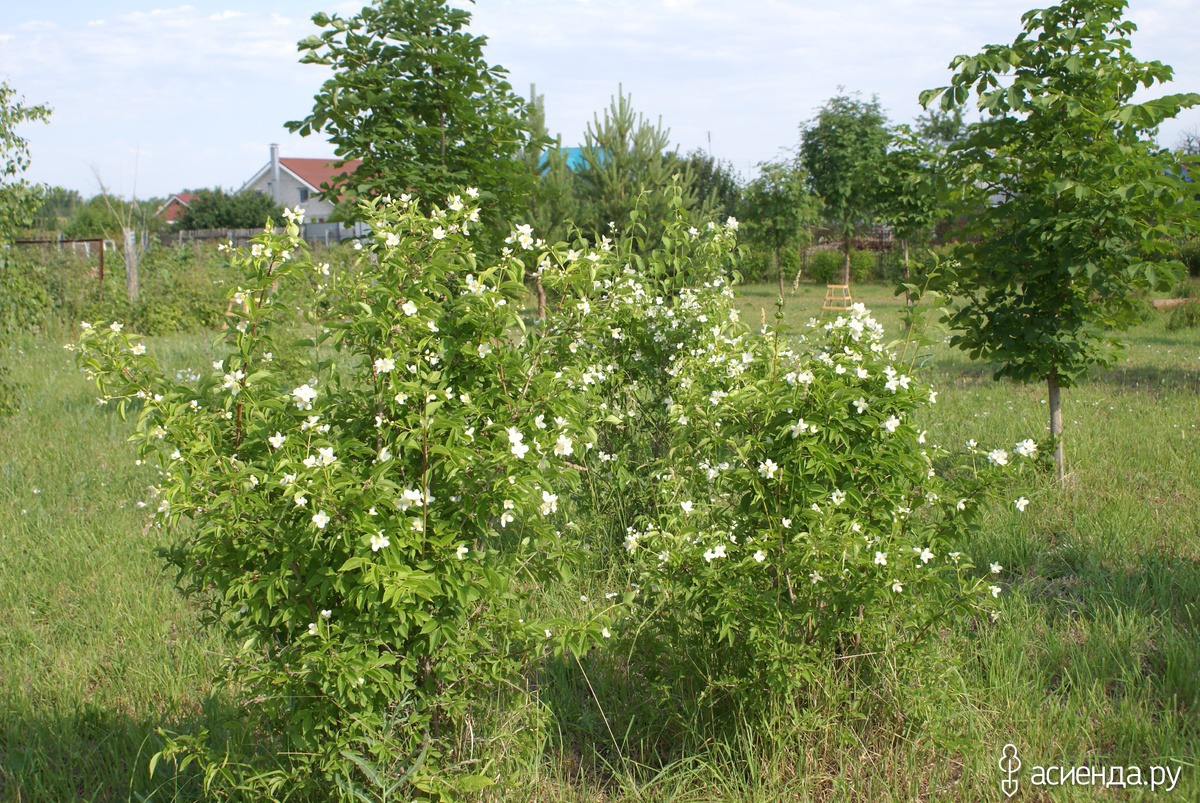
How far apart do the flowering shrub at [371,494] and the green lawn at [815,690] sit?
37cm

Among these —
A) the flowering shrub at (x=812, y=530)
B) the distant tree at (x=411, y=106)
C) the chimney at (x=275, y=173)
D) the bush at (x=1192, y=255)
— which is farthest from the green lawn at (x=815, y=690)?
the chimney at (x=275, y=173)

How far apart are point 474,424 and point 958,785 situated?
1667 mm

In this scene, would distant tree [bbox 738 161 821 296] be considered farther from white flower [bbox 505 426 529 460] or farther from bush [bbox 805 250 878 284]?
white flower [bbox 505 426 529 460]

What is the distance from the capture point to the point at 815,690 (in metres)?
2.43

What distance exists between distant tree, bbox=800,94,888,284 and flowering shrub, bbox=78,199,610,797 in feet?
70.1

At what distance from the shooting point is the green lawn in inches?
95.2

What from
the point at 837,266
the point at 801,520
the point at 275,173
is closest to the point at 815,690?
the point at 801,520

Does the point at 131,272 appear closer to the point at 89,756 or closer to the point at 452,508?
the point at 89,756

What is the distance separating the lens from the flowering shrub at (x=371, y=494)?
1.98 meters

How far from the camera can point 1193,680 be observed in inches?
109

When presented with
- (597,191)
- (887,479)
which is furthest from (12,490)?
(597,191)

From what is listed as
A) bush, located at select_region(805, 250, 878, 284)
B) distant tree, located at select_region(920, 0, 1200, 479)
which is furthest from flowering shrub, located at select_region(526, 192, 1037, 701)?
bush, located at select_region(805, 250, 878, 284)

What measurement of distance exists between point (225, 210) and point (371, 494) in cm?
4089

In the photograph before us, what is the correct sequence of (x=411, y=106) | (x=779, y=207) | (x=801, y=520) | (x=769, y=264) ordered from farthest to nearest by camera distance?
(x=769, y=264), (x=779, y=207), (x=411, y=106), (x=801, y=520)
